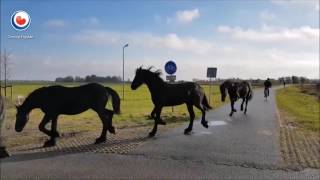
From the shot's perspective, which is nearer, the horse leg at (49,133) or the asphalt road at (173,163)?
the asphalt road at (173,163)

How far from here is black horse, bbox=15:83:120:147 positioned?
11.3 m

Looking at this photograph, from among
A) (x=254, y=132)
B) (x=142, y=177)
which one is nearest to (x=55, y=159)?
(x=142, y=177)

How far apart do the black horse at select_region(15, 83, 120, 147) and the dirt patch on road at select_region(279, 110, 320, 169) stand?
4.74 m

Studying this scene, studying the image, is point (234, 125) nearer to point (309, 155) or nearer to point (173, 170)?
point (309, 155)

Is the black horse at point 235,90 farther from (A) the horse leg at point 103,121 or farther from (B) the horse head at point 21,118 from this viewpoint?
(B) the horse head at point 21,118

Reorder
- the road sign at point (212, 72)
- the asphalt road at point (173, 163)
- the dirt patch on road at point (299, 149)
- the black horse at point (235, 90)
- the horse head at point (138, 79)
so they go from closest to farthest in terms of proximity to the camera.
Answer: the asphalt road at point (173, 163) < the dirt patch on road at point (299, 149) < the horse head at point (138, 79) < the black horse at point (235, 90) < the road sign at point (212, 72)

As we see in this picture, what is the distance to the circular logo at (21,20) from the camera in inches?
401

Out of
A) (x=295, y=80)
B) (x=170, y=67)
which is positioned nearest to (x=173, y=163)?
(x=170, y=67)

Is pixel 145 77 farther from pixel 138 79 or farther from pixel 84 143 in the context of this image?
pixel 84 143

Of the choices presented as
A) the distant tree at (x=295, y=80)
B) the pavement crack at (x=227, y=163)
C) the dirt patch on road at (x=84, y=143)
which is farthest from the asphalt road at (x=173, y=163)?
the distant tree at (x=295, y=80)

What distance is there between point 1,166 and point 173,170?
354 centimetres

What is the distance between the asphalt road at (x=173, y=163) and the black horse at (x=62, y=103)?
1230 mm

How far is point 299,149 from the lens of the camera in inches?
496

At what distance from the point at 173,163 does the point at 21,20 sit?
4713 mm
